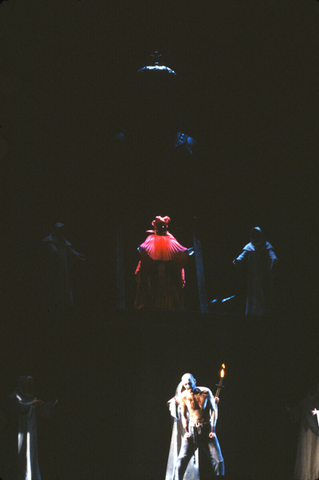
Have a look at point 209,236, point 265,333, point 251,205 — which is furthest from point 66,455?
point 251,205

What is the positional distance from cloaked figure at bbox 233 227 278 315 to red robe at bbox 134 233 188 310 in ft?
2.28

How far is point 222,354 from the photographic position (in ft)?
21.7

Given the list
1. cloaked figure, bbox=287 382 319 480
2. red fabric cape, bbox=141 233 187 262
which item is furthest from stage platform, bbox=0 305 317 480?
red fabric cape, bbox=141 233 187 262

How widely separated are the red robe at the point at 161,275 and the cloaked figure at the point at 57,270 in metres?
0.72

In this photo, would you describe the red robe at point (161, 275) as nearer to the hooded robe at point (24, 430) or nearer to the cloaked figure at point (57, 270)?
the cloaked figure at point (57, 270)

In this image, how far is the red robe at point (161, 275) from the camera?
6484 mm

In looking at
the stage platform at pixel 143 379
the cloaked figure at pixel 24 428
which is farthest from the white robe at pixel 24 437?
the stage platform at pixel 143 379

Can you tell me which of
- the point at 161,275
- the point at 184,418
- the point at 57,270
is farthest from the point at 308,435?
the point at 57,270

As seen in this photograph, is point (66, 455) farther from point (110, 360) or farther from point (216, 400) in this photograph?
point (216, 400)

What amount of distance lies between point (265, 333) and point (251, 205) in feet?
5.26

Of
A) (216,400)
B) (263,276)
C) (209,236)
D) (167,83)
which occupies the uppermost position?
(167,83)

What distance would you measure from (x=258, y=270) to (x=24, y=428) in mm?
2906

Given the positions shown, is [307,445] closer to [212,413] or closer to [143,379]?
[212,413]

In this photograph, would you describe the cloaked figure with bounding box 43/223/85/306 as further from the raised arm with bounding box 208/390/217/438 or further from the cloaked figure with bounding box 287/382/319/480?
the cloaked figure with bounding box 287/382/319/480
